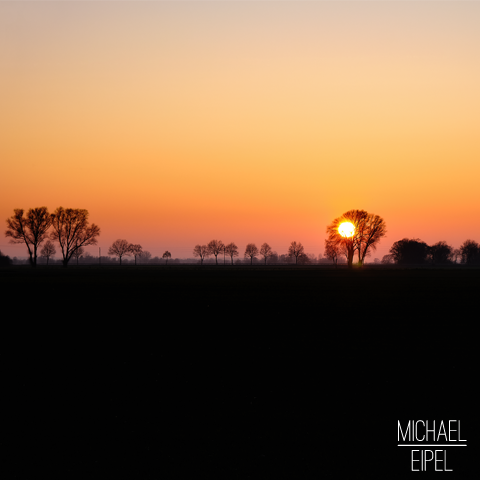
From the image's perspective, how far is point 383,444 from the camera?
268 inches

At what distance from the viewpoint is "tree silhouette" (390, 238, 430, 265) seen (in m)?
183

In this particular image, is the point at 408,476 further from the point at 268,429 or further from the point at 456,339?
the point at 456,339

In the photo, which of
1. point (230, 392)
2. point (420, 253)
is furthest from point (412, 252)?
point (230, 392)

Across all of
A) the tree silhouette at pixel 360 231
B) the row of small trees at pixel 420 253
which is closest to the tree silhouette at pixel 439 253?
the row of small trees at pixel 420 253

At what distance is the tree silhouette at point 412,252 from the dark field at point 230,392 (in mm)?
174128

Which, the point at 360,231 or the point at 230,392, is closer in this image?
the point at 230,392

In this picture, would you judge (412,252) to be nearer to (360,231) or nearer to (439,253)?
(439,253)

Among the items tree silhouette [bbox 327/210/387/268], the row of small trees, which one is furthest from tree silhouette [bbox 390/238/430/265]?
tree silhouette [bbox 327/210/387/268]

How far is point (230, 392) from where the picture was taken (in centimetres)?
924

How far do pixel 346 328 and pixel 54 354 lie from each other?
32.1 feet

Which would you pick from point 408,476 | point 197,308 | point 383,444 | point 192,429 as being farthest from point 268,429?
point 197,308

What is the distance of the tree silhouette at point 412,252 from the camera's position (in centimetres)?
18312

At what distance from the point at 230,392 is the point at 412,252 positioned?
187 meters

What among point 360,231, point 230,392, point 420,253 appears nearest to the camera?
point 230,392
